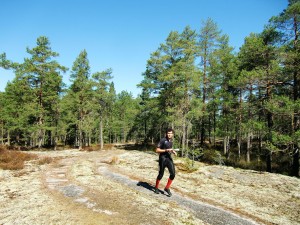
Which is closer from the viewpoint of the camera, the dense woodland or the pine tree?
the dense woodland

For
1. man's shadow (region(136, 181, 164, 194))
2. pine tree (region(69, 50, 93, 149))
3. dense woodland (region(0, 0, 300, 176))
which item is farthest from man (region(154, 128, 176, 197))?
pine tree (region(69, 50, 93, 149))

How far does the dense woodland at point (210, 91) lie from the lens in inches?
587

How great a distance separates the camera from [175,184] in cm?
939

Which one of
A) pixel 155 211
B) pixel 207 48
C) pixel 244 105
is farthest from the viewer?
pixel 207 48

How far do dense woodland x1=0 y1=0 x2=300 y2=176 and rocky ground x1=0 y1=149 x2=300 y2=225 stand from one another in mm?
5620

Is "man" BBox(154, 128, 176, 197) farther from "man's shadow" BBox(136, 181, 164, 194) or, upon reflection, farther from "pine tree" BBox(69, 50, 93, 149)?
"pine tree" BBox(69, 50, 93, 149)

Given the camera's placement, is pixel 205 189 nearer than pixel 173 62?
Yes

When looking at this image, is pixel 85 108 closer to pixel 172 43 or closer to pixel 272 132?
pixel 172 43

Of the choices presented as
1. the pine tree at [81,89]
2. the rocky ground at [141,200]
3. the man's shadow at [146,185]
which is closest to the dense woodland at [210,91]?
the pine tree at [81,89]

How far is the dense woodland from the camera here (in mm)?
14914

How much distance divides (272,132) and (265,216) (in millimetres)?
9345

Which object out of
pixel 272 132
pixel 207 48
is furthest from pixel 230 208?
pixel 207 48

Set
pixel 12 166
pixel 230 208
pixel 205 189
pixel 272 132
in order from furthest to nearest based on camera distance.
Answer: pixel 272 132 < pixel 12 166 < pixel 205 189 < pixel 230 208

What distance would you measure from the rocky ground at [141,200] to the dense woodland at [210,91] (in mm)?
5620
